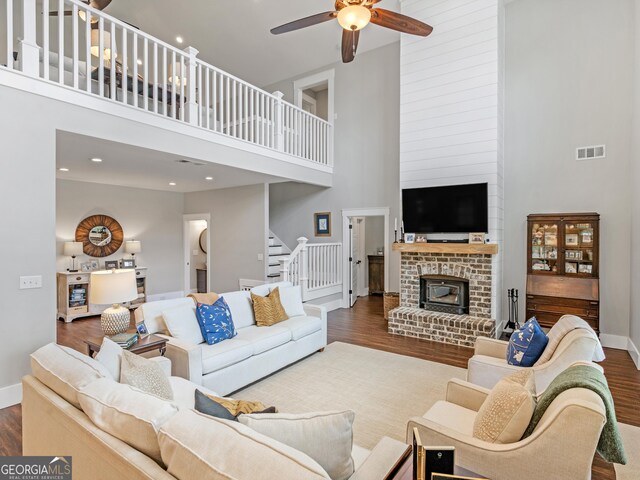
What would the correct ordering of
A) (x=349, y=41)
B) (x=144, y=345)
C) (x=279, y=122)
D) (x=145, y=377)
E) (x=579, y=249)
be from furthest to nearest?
1. (x=279, y=122)
2. (x=579, y=249)
3. (x=349, y=41)
4. (x=144, y=345)
5. (x=145, y=377)

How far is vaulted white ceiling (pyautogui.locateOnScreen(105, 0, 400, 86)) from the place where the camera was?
19.7ft

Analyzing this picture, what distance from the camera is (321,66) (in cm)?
779

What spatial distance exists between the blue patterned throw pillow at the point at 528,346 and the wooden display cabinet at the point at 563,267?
286 centimetres

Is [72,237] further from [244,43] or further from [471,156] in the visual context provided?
[471,156]

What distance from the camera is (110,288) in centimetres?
298

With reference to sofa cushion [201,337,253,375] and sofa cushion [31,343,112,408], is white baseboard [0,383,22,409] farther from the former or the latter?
sofa cushion [31,343,112,408]

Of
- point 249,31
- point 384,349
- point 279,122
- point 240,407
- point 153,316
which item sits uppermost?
point 249,31

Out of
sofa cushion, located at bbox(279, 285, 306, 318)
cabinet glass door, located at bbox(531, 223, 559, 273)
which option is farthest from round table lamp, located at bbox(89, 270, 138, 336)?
cabinet glass door, located at bbox(531, 223, 559, 273)

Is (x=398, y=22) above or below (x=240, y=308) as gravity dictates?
above

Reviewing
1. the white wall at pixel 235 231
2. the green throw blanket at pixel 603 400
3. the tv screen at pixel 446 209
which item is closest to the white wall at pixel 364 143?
the tv screen at pixel 446 209

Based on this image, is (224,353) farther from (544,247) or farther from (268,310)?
(544,247)

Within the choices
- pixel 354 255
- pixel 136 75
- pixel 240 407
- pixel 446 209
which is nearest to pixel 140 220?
pixel 136 75

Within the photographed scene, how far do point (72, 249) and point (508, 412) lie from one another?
726 centimetres

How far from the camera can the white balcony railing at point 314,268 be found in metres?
6.30
